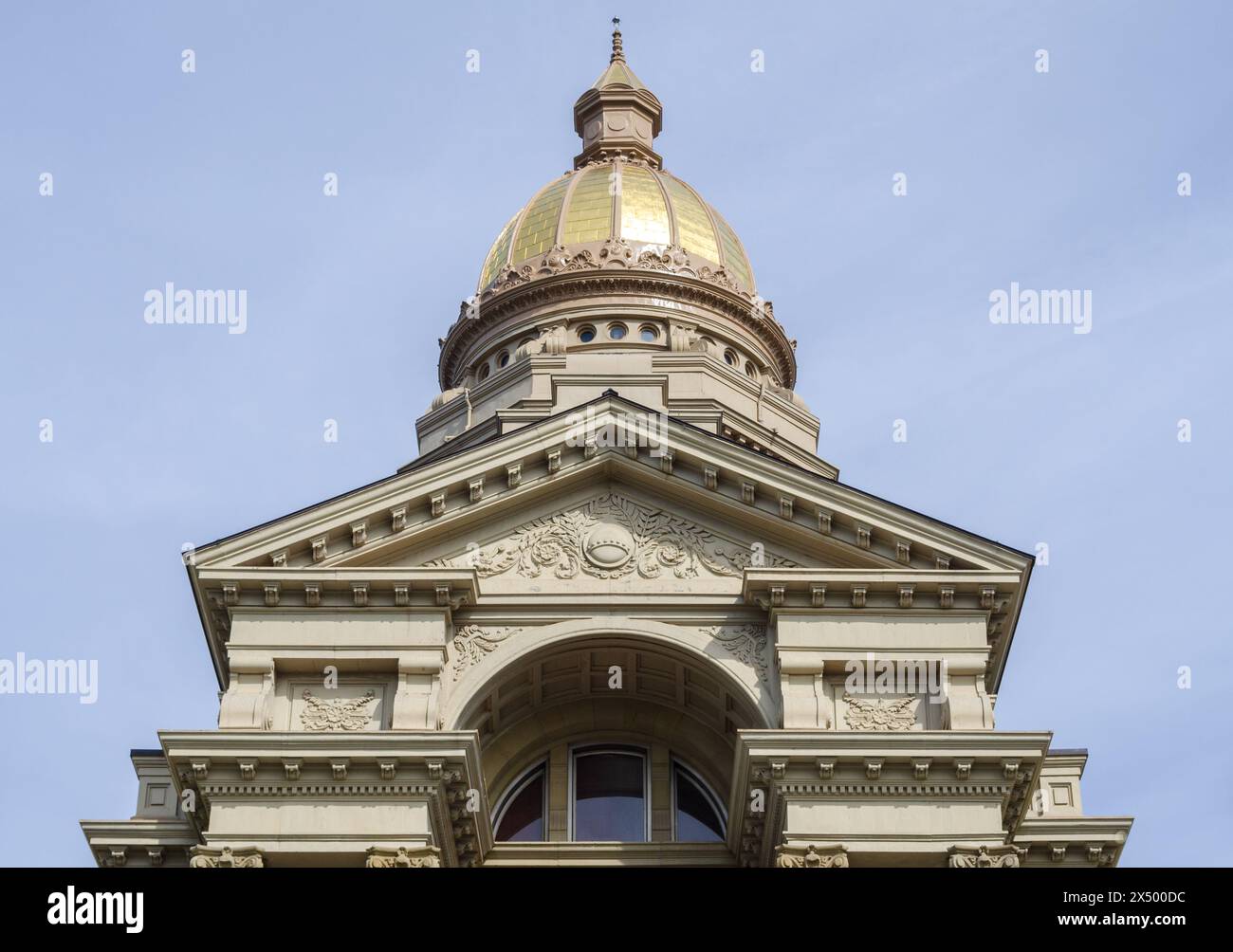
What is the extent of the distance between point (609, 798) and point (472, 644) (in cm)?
443

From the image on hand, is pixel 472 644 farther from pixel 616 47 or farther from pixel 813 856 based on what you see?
pixel 616 47

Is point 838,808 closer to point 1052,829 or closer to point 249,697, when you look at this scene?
point 1052,829

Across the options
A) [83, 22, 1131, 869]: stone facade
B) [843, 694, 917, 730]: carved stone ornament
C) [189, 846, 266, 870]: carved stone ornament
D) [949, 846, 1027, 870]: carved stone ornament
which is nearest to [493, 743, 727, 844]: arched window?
[83, 22, 1131, 869]: stone facade

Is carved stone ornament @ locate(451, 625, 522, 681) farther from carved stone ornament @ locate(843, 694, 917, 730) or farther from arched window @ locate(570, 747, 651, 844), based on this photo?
carved stone ornament @ locate(843, 694, 917, 730)

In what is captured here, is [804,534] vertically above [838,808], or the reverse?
[804,534]

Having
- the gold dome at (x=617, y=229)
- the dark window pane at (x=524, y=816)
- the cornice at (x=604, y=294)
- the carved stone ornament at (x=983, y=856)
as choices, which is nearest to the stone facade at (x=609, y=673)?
the carved stone ornament at (x=983, y=856)

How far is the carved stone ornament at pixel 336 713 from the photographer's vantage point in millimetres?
32219

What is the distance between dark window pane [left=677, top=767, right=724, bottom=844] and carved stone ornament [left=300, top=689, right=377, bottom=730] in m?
6.32

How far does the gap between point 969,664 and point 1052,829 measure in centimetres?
329

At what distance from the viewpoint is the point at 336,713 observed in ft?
106

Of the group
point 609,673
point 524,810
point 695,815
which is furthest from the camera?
point 524,810

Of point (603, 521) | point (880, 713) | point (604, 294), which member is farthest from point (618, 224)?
point (880, 713)
